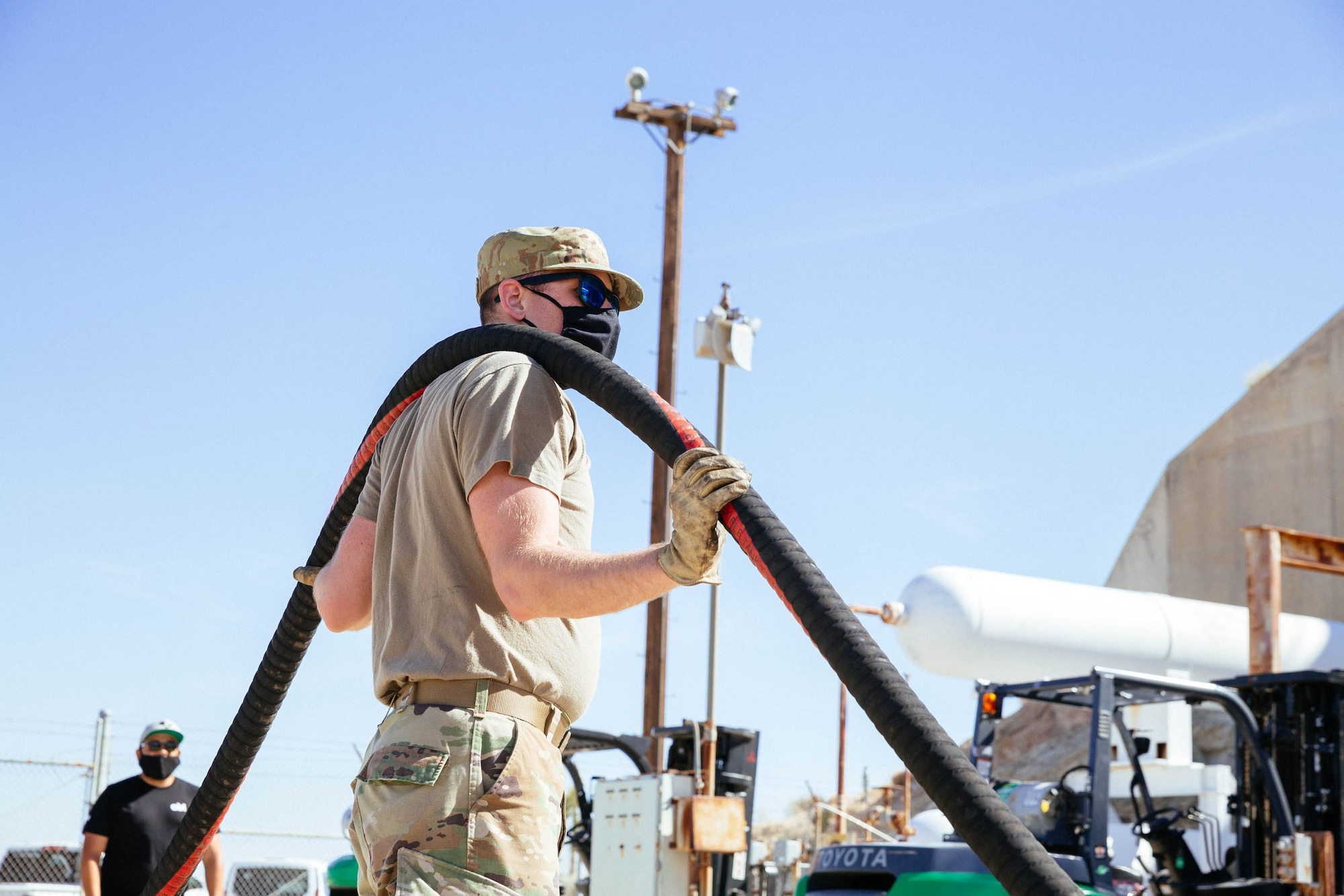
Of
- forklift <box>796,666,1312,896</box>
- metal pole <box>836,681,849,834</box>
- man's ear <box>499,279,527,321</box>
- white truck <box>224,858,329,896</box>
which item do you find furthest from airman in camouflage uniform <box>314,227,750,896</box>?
metal pole <box>836,681,849,834</box>

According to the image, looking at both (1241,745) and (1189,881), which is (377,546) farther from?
(1241,745)

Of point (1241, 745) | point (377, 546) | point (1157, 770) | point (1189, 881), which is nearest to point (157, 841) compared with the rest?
point (377, 546)

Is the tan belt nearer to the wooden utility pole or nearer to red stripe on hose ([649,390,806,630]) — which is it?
red stripe on hose ([649,390,806,630])

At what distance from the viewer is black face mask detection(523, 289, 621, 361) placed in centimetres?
348

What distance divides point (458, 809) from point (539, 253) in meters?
1.25

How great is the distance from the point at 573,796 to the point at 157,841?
6.77m

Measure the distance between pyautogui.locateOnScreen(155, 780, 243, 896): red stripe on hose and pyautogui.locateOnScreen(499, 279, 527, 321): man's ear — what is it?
1.95m

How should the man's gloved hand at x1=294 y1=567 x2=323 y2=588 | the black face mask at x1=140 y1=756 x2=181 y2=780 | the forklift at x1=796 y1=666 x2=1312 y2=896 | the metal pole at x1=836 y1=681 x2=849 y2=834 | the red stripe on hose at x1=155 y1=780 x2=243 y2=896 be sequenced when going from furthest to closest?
Result: the metal pole at x1=836 y1=681 x2=849 y2=834 → the forklift at x1=796 y1=666 x2=1312 y2=896 → the black face mask at x1=140 y1=756 x2=181 y2=780 → the red stripe on hose at x1=155 y1=780 x2=243 y2=896 → the man's gloved hand at x1=294 y1=567 x2=323 y2=588

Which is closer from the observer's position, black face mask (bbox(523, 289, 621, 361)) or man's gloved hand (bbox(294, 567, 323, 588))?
black face mask (bbox(523, 289, 621, 361))

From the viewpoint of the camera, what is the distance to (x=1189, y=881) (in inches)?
387

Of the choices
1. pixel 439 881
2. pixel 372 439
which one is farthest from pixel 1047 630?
pixel 439 881

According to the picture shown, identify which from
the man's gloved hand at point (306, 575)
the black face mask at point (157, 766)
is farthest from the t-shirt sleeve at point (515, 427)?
the black face mask at point (157, 766)

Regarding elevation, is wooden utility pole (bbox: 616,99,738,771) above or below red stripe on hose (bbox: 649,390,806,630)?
above

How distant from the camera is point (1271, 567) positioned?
1559cm
